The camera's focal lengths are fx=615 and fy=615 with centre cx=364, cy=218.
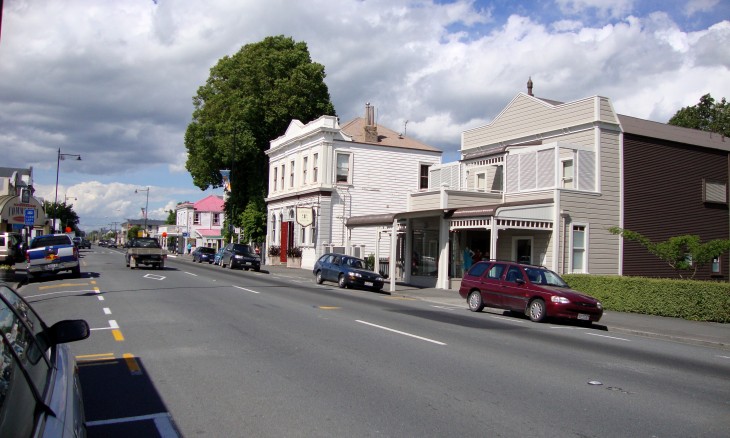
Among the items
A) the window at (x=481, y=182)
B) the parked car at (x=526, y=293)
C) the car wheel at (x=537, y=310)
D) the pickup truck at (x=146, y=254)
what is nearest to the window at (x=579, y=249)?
the window at (x=481, y=182)

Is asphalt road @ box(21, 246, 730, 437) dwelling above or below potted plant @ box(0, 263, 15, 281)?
below

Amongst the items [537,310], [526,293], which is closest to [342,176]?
[526,293]

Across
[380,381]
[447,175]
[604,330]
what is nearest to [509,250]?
[447,175]

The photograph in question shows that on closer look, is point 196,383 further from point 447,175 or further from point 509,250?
point 447,175

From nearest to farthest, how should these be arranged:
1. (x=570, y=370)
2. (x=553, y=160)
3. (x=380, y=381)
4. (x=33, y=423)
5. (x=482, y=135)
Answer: (x=33, y=423)
(x=380, y=381)
(x=570, y=370)
(x=553, y=160)
(x=482, y=135)

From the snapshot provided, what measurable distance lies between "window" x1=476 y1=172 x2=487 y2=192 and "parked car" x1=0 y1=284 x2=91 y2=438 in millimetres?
25833

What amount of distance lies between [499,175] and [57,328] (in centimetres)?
2600

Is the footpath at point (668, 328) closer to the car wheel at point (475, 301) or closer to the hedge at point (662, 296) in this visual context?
the hedge at point (662, 296)

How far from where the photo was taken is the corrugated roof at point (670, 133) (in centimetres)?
2599

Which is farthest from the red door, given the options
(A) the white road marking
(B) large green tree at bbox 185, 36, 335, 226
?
(A) the white road marking

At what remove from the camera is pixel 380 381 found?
7691 mm

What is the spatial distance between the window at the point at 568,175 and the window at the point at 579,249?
1697mm

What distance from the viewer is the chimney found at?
137 ft

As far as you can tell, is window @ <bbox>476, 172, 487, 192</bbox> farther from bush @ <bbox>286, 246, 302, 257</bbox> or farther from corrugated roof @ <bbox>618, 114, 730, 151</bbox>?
bush @ <bbox>286, 246, 302, 257</bbox>
